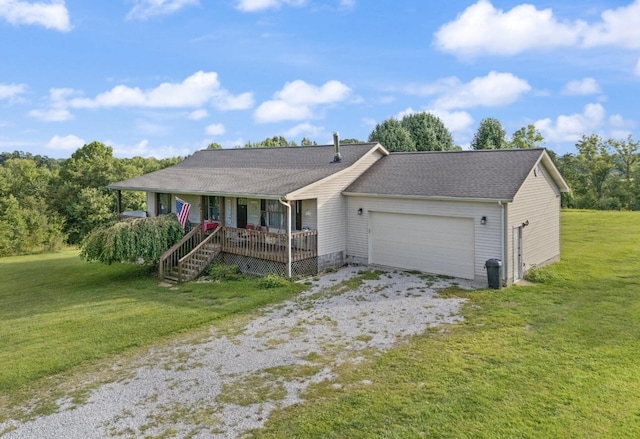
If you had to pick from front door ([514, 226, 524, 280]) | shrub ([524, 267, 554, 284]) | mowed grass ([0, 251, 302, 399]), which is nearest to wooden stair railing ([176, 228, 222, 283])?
mowed grass ([0, 251, 302, 399])

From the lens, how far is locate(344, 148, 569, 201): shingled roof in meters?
13.4

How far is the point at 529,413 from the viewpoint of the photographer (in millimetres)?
5980

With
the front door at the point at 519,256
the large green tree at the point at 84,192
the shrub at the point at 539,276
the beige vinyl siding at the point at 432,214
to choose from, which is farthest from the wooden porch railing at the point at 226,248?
the large green tree at the point at 84,192

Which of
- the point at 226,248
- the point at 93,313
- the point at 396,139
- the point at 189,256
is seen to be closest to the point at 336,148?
the point at 226,248

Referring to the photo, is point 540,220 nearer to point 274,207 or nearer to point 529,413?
point 274,207

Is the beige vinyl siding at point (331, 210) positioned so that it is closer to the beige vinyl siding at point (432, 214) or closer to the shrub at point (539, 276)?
the beige vinyl siding at point (432, 214)

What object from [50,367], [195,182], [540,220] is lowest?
[50,367]

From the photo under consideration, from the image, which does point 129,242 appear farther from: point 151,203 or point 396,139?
point 396,139

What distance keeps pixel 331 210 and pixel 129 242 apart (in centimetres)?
711

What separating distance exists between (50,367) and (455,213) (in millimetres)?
11054

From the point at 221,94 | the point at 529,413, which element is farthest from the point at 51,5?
the point at 529,413

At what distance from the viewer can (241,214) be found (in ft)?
58.4

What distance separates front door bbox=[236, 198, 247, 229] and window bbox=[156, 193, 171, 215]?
13.8 ft

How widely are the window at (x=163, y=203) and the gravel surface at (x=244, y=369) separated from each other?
34.4 ft
